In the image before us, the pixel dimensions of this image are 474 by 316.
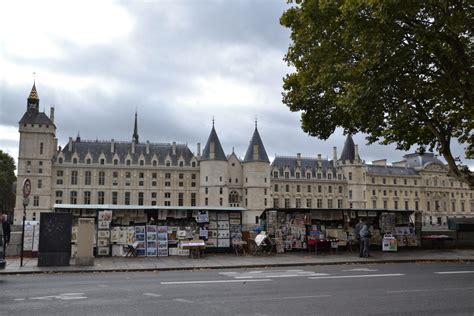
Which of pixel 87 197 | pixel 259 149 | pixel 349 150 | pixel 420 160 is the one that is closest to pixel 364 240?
pixel 259 149

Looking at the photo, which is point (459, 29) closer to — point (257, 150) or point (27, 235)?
point (27, 235)

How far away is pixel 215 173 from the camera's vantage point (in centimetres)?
9625

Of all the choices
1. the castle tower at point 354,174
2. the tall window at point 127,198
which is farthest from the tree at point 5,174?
the castle tower at point 354,174

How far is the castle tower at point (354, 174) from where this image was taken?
112312 mm

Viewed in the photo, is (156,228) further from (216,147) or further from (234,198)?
(234,198)

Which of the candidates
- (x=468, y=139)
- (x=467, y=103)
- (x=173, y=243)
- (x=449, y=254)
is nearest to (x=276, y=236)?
(x=173, y=243)

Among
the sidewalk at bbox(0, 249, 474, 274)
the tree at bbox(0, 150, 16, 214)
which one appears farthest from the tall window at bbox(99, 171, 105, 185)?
the sidewalk at bbox(0, 249, 474, 274)

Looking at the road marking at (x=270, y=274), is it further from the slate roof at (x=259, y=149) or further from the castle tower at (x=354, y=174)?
the castle tower at (x=354, y=174)

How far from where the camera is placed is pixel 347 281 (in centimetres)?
1243

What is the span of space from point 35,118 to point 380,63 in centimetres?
9019

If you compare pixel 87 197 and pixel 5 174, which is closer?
pixel 5 174

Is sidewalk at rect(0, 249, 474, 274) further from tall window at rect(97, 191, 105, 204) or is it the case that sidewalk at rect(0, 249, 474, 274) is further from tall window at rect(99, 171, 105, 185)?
tall window at rect(99, 171, 105, 185)

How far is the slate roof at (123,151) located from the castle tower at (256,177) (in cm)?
1342

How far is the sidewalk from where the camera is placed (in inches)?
598
